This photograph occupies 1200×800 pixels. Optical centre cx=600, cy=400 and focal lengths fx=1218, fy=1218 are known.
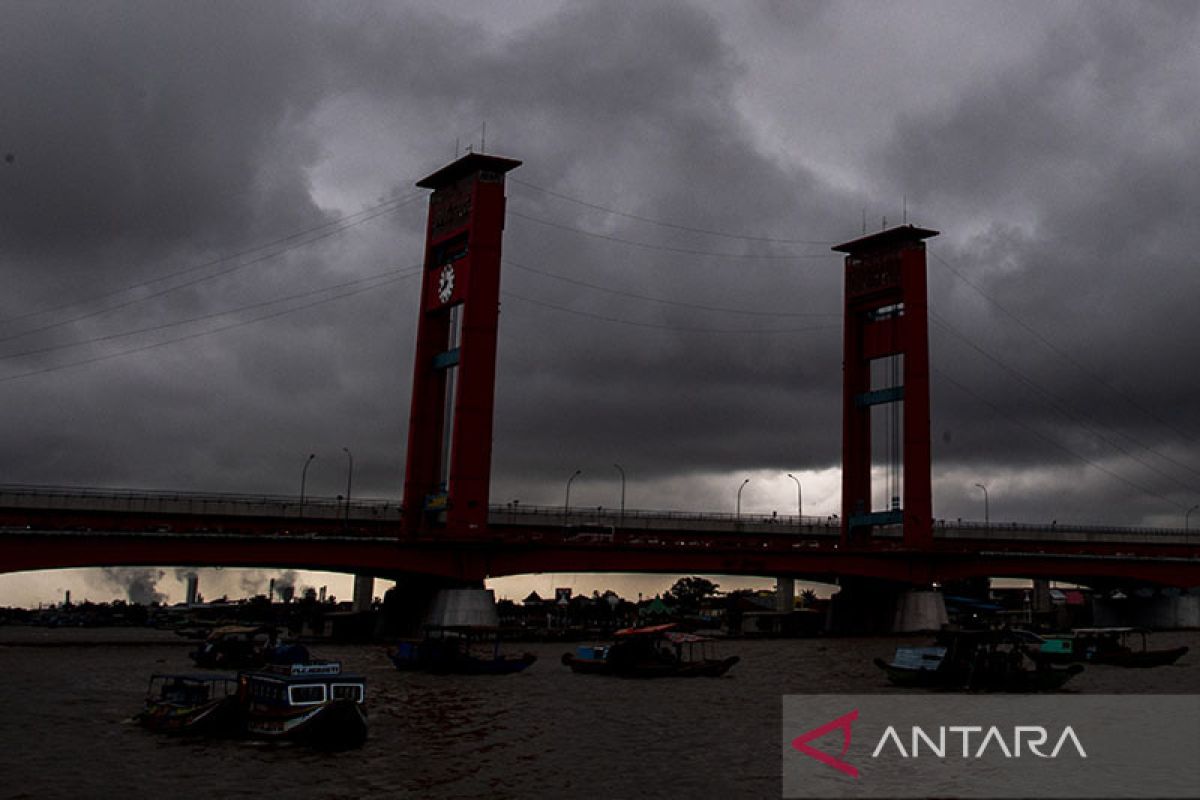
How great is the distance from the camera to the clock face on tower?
97.7 meters

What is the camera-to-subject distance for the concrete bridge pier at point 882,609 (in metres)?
118

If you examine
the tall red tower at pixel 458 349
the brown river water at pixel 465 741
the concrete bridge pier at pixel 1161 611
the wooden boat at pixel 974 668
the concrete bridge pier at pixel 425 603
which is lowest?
the brown river water at pixel 465 741

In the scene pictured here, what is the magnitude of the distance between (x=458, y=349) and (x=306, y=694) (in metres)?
58.3

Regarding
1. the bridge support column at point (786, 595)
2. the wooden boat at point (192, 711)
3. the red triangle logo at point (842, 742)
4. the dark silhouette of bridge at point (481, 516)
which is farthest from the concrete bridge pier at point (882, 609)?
the wooden boat at point (192, 711)

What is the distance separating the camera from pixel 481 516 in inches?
3553

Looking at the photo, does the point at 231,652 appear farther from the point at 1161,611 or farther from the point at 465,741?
the point at 1161,611

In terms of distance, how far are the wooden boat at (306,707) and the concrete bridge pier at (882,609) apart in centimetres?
8688

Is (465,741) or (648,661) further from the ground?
(648,661)

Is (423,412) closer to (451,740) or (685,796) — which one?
(451,740)

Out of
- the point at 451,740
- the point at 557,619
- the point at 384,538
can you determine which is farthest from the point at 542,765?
the point at 557,619

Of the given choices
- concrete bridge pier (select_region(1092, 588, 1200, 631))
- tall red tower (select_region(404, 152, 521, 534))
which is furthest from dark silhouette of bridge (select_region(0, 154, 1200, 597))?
concrete bridge pier (select_region(1092, 588, 1200, 631))

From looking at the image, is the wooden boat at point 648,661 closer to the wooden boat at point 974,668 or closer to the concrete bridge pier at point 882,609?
the wooden boat at point 974,668

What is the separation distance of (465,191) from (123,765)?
67.7 metres

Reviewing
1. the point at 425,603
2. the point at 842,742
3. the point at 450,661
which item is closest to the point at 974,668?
the point at 842,742
